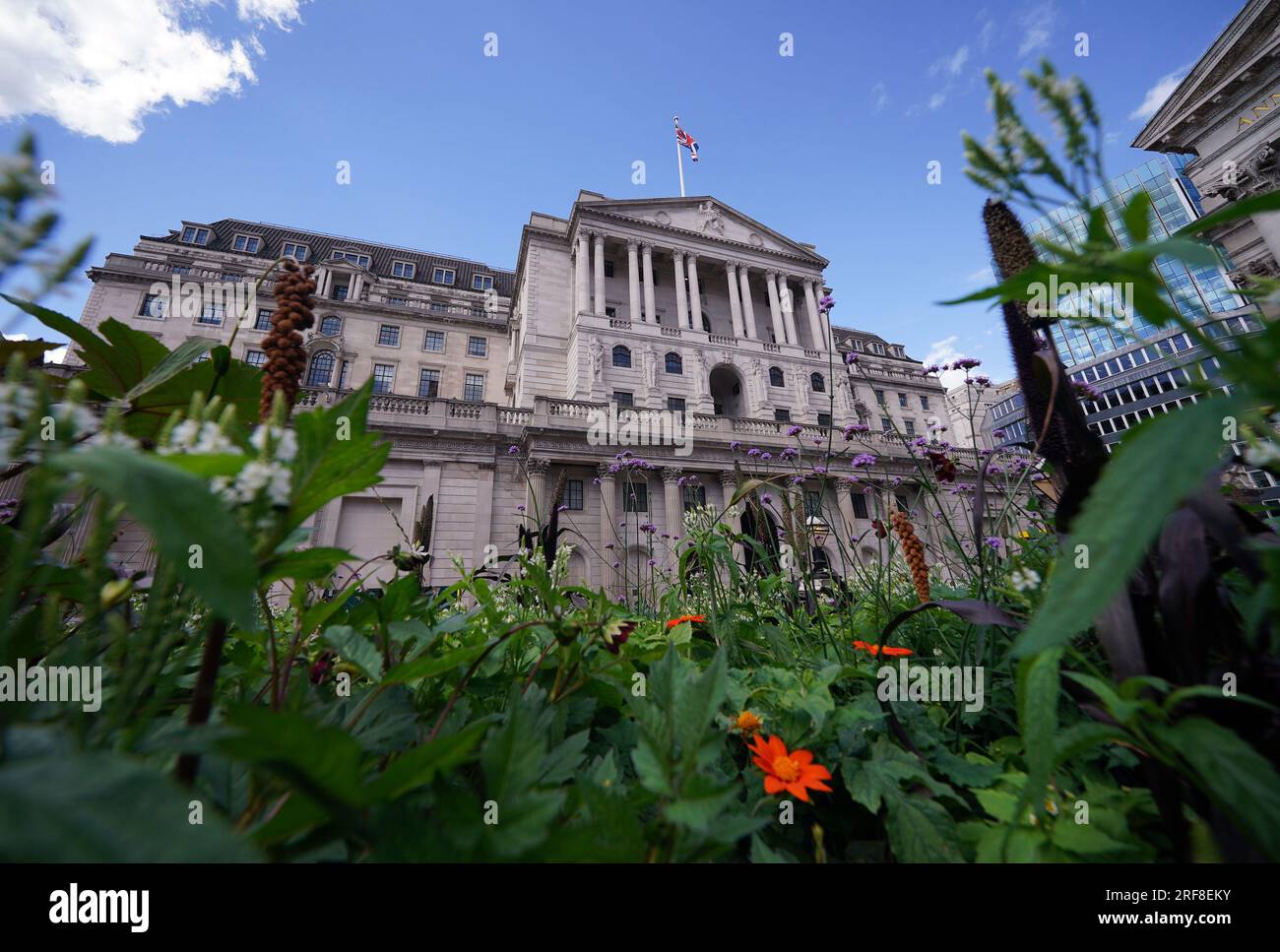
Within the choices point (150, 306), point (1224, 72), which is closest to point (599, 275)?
point (1224, 72)

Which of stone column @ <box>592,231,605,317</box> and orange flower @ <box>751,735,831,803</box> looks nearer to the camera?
orange flower @ <box>751,735,831,803</box>

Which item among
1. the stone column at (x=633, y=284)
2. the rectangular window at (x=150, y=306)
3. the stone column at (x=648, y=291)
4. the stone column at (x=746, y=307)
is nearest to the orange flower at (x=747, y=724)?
the stone column at (x=633, y=284)

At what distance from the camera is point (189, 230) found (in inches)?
1123

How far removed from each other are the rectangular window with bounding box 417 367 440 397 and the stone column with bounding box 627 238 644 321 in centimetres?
1146

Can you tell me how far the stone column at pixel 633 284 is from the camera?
22297 millimetres

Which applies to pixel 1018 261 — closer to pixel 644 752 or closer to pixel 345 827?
pixel 644 752

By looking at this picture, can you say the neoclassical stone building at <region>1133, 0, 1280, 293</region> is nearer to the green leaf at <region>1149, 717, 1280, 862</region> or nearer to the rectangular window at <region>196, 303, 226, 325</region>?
the green leaf at <region>1149, 717, 1280, 862</region>

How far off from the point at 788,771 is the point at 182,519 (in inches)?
43.7

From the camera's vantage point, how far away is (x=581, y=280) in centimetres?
2189

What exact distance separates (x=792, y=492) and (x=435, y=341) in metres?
27.8

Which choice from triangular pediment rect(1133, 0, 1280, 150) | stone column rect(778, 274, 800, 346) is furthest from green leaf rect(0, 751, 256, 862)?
stone column rect(778, 274, 800, 346)

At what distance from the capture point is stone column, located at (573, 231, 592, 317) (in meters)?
21.4

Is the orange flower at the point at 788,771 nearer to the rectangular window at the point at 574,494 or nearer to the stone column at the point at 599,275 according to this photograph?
the rectangular window at the point at 574,494

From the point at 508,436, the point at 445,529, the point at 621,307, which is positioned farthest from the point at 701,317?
the point at 445,529
